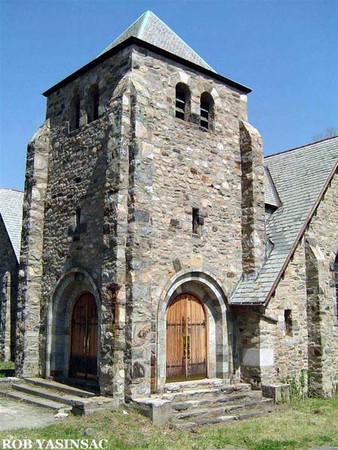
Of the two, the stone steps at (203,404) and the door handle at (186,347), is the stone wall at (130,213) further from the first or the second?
the door handle at (186,347)

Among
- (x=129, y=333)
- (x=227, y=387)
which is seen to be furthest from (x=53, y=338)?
(x=227, y=387)

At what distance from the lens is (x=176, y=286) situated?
12453 mm

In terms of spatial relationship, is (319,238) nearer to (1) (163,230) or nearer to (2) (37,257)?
(1) (163,230)

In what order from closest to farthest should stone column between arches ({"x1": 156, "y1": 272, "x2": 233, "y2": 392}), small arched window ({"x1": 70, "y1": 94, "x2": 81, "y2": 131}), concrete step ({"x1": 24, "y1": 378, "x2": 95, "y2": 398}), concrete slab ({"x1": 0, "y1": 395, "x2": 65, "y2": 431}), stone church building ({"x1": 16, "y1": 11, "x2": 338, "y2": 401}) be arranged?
concrete slab ({"x1": 0, "y1": 395, "x2": 65, "y2": 431})
stone church building ({"x1": 16, "y1": 11, "x2": 338, "y2": 401})
concrete step ({"x1": 24, "y1": 378, "x2": 95, "y2": 398})
stone column between arches ({"x1": 156, "y1": 272, "x2": 233, "y2": 392})
small arched window ({"x1": 70, "y1": 94, "x2": 81, "y2": 131})

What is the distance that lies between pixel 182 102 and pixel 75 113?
3376 millimetres

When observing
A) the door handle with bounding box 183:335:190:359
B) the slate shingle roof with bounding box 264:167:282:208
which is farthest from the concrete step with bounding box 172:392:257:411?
the slate shingle roof with bounding box 264:167:282:208

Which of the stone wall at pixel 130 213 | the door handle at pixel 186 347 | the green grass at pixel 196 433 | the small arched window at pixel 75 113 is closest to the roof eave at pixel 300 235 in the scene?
the stone wall at pixel 130 213

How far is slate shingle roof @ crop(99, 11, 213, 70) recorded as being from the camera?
13.7m

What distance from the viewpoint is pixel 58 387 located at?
1238cm

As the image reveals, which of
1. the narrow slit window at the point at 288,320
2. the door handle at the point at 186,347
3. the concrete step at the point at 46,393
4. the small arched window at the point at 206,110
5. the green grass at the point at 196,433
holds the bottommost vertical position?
the green grass at the point at 196,433

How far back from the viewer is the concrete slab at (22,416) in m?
9.58

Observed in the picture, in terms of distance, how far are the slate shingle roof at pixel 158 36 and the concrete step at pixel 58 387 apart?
9.20 m

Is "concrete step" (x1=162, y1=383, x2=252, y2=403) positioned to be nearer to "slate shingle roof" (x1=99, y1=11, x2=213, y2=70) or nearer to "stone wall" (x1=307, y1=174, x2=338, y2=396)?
"stone wall" (x1=307, y1=174, x2=338, y2=396)

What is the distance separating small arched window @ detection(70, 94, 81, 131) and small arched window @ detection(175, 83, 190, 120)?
3030 millimetres
